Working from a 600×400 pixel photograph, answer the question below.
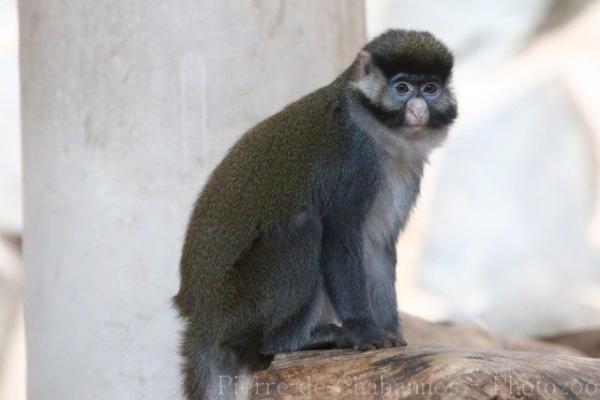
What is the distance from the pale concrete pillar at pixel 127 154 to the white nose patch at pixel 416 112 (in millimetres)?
1154

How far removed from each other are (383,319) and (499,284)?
635cm

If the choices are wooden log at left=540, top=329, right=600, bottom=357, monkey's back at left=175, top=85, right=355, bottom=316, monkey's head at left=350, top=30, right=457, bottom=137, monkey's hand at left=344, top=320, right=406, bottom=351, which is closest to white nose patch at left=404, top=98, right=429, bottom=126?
monkey's head at left=350, top=30, right=457, bottom=137

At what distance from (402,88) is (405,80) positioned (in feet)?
0.11

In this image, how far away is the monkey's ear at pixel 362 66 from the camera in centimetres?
451

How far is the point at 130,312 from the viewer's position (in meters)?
5.29

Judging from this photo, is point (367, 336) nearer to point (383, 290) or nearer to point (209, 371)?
point (383, 290)

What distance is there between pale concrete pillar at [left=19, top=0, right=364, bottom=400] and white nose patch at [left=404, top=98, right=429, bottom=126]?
115cm

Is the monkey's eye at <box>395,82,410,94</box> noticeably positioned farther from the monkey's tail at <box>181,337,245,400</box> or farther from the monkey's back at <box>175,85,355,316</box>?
the monkey's tail at <box>181,337,245,400</box>

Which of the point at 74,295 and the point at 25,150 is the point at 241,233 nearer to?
the point at 74,295

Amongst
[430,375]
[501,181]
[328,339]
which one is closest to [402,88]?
[328,339]

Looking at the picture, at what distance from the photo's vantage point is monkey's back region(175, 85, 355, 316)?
14.6 ft

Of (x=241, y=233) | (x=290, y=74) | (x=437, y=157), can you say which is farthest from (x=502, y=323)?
(x=241, y=233)

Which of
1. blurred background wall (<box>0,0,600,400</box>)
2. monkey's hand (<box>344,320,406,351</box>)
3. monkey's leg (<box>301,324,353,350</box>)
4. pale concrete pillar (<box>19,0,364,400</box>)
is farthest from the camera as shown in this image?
blurred background wall (<box>0,0,600,400</box>)

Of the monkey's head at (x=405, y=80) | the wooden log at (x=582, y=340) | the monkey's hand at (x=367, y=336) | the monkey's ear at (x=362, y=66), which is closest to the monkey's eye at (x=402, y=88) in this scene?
the monkey's head at (x=405, y=80)
